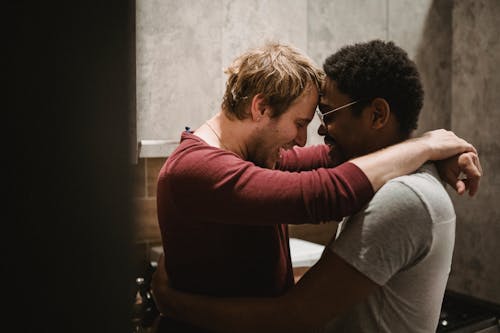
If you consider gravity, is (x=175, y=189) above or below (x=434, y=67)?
below

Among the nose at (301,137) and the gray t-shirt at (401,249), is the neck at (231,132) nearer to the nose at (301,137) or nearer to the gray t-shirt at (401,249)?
the nose at (301,137)

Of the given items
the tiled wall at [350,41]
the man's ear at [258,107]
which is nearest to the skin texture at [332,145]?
the man's ear at [258,107]

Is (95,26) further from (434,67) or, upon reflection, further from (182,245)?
→ (434,67)

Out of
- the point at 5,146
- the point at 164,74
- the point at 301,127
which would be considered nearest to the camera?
the point at 5,146

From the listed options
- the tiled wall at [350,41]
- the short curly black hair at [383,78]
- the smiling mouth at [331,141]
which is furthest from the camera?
the tiled wall at [350,41]

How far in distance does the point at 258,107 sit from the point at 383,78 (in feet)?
0.91

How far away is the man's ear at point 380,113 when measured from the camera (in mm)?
910

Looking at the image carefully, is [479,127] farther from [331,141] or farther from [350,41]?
[331,141]

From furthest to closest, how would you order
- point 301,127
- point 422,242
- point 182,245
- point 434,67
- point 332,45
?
point 434,67
point 332,45
point 301,127
point 182,245
point 422,242

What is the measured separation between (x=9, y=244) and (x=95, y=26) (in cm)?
8

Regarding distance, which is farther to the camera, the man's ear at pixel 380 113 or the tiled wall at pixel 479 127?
the tiled wall at pixel 479 127

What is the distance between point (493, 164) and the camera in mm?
2189

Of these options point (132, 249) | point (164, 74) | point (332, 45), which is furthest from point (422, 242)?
point (332, 45)

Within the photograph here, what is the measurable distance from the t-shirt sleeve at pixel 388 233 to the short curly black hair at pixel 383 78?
215 millimetres
